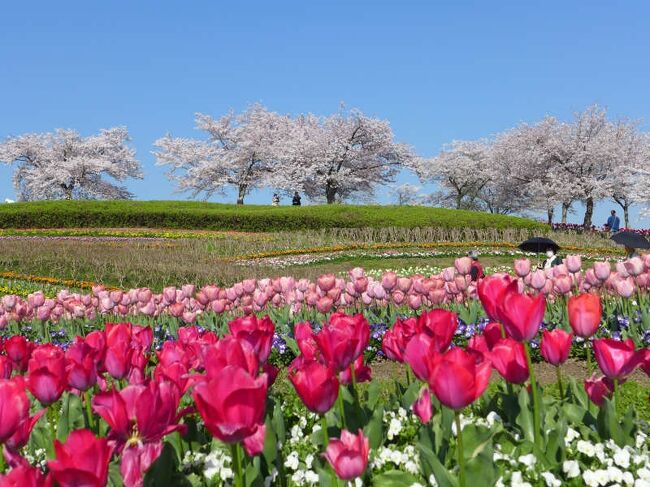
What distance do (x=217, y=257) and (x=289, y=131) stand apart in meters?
38.9

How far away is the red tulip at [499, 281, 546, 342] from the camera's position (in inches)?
91.7

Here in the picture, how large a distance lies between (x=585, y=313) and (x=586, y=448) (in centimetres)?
56

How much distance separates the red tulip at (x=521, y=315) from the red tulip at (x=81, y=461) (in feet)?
4.49

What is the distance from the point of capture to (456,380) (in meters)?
1.89

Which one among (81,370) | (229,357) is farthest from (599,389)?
(81,370)

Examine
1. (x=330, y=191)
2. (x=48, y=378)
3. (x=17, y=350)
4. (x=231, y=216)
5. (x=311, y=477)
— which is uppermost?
(x=330, y=191)

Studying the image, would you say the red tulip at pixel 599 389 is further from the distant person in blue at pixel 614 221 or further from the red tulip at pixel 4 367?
the distant person in blue at pixel 614 221

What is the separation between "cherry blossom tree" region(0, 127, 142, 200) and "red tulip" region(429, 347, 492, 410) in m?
58.1

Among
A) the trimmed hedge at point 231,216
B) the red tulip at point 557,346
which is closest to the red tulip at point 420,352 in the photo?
the red tulip at point 557,346

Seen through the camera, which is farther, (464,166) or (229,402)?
(464,166)

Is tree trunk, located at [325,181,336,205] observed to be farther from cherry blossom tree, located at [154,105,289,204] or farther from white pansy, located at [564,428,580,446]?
white pansy, located at [564,428,580,446]

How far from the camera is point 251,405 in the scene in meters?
1.69

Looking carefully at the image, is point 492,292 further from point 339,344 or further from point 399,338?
point 339,344

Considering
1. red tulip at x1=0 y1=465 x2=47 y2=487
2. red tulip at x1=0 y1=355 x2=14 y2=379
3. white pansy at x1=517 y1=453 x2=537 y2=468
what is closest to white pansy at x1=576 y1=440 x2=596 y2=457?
white pansy at x1=517 y1=453 x2=537 y2=468
